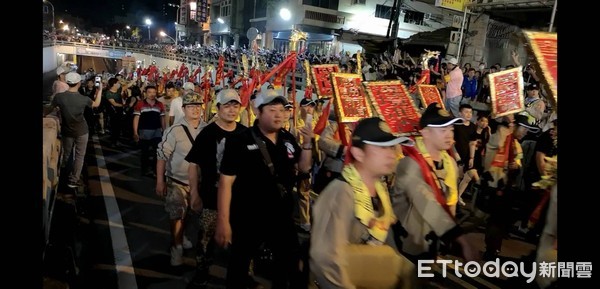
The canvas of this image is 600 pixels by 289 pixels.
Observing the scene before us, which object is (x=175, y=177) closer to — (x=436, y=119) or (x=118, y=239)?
(x=118, y=239)

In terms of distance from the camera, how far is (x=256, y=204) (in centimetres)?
333

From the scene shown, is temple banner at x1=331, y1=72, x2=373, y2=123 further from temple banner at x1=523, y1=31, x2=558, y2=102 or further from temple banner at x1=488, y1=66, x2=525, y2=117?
temple banner at x1=523, y1=31, x2=558, y2=102

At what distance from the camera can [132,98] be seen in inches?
483

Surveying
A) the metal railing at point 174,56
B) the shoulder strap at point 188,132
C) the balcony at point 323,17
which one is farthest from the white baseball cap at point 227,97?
the balcony at point 323,17

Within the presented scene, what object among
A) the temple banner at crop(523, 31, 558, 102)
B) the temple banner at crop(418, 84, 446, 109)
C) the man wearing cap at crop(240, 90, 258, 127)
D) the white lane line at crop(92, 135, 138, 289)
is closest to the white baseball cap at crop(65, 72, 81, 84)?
the white lane line at crop(92, 135, 138, 289)

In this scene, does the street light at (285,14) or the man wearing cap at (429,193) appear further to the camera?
the street light at (285,14)

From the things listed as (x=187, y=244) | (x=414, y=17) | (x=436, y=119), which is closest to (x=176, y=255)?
(x=187, y=244)

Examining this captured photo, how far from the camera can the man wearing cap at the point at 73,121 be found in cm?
647

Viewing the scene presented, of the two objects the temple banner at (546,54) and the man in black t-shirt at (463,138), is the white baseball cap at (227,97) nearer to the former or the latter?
the temple banner at (546,54)

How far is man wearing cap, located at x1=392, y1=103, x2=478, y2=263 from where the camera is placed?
109 inches

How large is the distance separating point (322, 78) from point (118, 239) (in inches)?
151

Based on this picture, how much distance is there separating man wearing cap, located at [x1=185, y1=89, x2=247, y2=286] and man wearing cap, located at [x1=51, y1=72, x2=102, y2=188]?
11.1 ft

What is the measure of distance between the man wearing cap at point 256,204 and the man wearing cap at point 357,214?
0.93 metres
